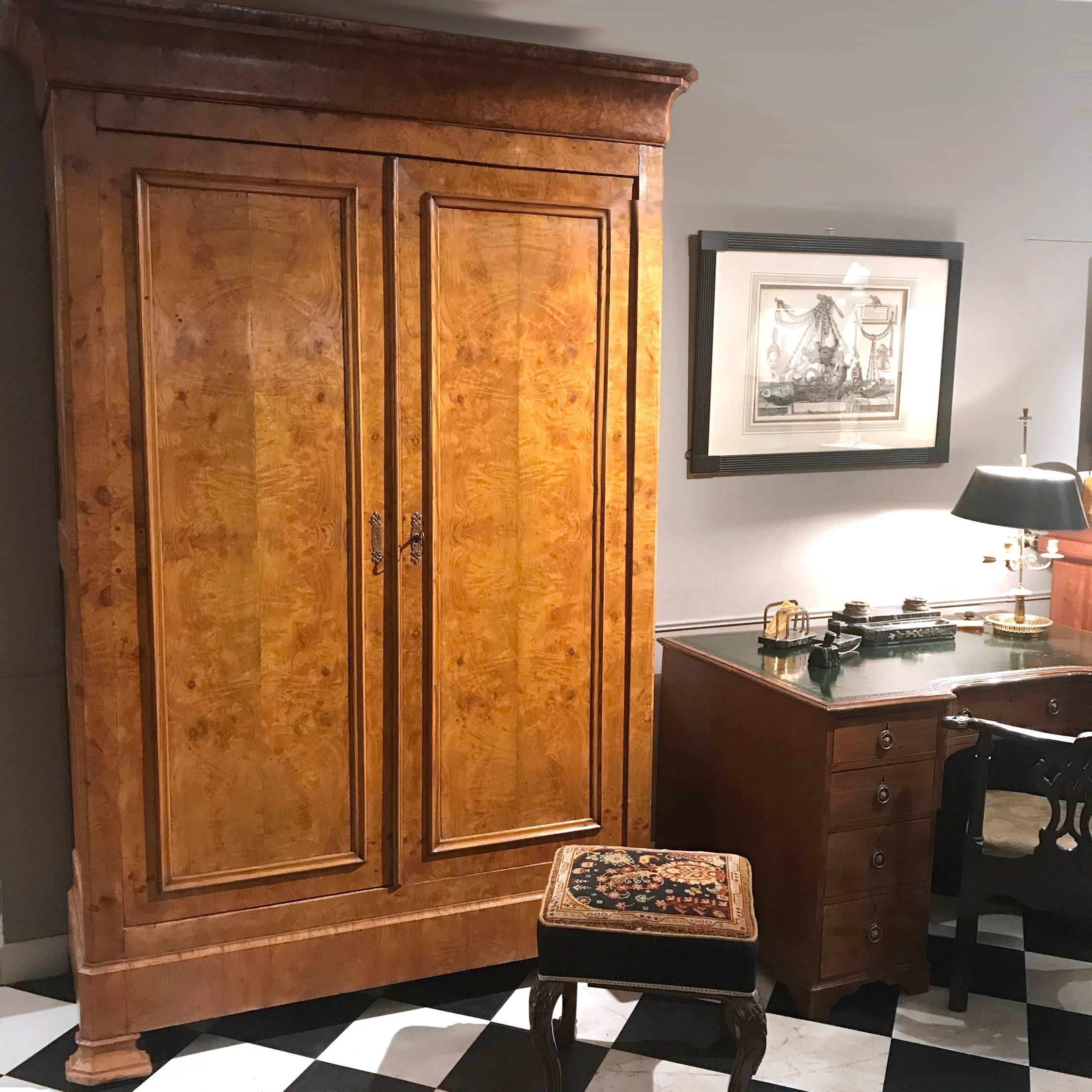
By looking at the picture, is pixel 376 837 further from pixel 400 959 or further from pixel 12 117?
pixel 12 117

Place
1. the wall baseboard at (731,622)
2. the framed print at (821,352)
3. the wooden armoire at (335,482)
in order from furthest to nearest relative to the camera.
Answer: the wall baseboard at (731,622) < the framed print at (821,352) < the wooden armoire at (335,482)

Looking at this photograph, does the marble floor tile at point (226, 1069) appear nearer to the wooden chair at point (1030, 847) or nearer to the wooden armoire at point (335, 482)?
the wooden armoire at point (335, 482)

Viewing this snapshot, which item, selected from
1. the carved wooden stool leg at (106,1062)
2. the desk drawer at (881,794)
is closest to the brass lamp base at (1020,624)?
the desk drawer at (881,794)

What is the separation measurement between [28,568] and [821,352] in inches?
89.1

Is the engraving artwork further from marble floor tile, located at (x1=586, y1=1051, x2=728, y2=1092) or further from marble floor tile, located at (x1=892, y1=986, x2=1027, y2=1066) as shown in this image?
marble floor tile, located at (x1=586, y1=1051, x2=728, y2=1092)

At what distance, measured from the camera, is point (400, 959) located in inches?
104

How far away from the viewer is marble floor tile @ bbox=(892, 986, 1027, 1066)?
2537mm

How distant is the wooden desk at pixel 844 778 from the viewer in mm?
2586

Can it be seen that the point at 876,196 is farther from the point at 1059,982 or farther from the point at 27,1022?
→ the point at 27,1022

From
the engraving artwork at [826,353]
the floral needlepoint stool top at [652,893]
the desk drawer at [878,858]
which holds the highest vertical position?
the engraving artwork at [826,353]

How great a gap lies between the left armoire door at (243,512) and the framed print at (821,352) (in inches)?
44.9

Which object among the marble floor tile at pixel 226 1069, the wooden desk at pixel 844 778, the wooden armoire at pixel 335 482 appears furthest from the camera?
the wooden desk at pixel 844 778

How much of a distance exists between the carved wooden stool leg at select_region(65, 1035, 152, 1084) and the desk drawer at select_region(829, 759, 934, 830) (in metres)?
1.63

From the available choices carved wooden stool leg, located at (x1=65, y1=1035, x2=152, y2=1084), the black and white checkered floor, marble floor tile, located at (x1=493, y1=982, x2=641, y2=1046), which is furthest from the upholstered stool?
carved wooden stool leg, located at (x1=65, y1=1035, x2=152, y2=1084)
